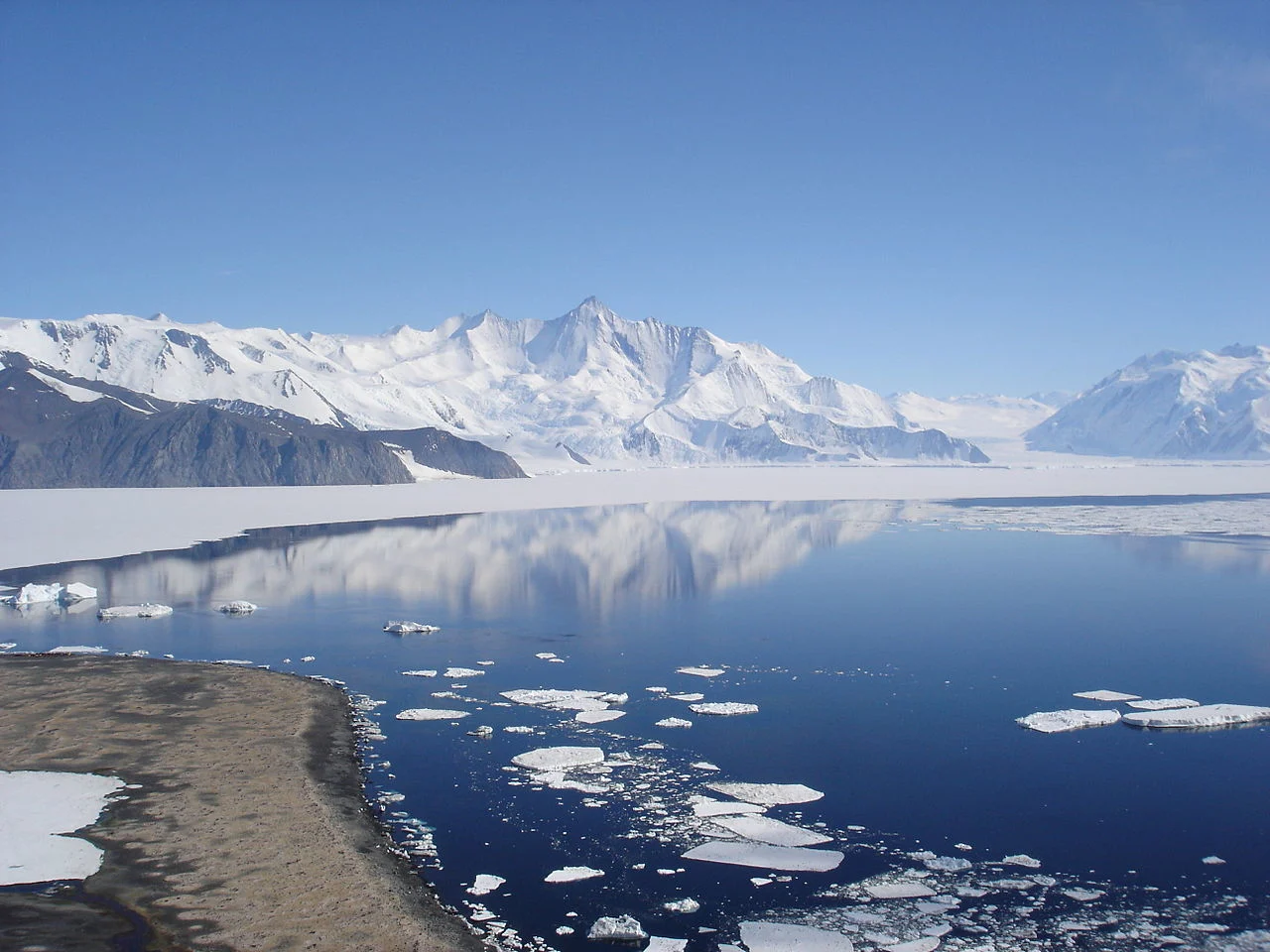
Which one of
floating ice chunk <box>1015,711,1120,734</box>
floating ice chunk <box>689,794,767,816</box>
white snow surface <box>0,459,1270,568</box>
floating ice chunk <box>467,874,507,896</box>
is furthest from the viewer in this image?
white snow surface <box>0,459,1270,568</box>

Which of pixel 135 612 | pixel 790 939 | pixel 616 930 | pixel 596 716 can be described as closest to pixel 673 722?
pixel 596 716

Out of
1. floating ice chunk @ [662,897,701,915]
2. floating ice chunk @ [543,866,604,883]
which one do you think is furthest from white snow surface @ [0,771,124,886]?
floating ice chunk @ [662,897,701,915]

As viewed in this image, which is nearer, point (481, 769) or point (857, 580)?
point (481, 769)

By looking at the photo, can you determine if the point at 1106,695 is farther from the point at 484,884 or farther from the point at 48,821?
the point at 48,821

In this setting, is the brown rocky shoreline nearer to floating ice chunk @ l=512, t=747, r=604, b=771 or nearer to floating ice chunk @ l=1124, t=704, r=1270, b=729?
floating ice chunk @ l=512, t=747, r=604, b=771

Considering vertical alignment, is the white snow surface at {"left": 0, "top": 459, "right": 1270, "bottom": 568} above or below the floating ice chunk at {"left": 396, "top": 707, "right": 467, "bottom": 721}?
above

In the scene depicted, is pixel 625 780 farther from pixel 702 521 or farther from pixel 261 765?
pixel 702 521

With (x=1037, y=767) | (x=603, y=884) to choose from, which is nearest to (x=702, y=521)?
(x=1037, y=767)
